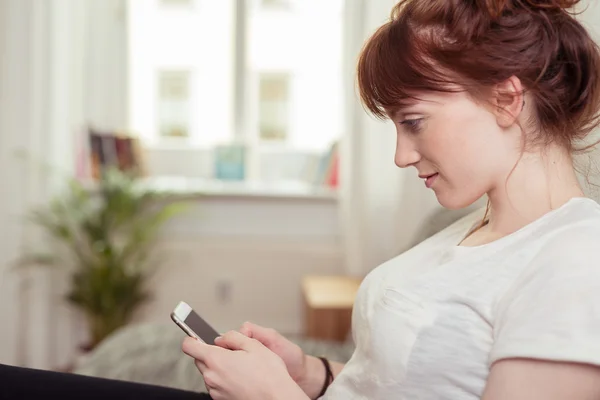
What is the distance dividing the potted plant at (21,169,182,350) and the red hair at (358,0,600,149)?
2475mm

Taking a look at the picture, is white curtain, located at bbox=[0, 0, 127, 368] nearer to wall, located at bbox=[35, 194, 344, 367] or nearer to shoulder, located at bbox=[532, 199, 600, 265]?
wall, located at bbox=[35, 194, 344, 367]

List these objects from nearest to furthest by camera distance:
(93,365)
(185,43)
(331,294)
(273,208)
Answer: (93,365), (331,294), (273,208), (185,43)

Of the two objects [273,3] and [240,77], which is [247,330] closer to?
[240,77]

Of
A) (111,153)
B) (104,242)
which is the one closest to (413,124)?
(104,242)

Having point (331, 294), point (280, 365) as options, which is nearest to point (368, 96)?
point (280, 365)

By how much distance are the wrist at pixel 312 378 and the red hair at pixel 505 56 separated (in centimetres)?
43

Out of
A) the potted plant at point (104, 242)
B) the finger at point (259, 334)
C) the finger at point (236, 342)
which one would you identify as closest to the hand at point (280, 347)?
the finger at point (259, 334)

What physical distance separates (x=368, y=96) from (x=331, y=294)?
6.42ft

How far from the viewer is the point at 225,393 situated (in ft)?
2.82

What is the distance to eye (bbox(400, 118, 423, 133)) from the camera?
33.8 inches

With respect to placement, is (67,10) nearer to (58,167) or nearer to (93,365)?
(58,167)

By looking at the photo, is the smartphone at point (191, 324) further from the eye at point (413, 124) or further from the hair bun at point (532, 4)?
the hair bun at point (532, 4)

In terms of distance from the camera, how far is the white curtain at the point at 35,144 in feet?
10.6

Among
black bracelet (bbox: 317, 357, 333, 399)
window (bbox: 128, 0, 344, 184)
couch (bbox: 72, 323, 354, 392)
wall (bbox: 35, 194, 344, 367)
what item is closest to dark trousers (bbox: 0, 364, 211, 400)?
black bracelet (bbox: 317, 357, 333, 399)
